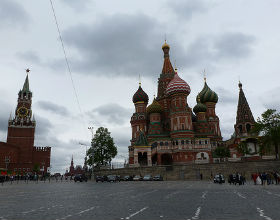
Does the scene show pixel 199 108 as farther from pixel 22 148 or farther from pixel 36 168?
pixel 22 148

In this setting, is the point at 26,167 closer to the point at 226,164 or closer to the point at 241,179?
the point at 226,164

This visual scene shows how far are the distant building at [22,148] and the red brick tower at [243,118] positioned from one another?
63.1 m

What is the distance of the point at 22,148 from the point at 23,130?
6.87 metres

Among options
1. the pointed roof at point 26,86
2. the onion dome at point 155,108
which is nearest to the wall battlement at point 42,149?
the pointed roof at point 26,86

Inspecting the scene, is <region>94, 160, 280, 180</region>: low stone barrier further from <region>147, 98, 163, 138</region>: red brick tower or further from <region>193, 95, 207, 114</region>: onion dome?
<region>193, 95, 207, 114</region>: onion dome

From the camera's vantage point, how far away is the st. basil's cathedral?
5972cm

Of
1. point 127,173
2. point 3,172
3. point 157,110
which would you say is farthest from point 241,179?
point 3,172

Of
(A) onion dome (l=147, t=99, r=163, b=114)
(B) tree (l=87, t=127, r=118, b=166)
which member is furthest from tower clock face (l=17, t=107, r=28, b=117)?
(A) onion dome (l=147, t=99, r=163, b=114)

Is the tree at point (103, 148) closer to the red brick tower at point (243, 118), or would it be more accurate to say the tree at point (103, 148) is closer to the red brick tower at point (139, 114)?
the red brick tower at point (139, 114)

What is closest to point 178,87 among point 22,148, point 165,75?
point 165,75

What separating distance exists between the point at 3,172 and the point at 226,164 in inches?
2756

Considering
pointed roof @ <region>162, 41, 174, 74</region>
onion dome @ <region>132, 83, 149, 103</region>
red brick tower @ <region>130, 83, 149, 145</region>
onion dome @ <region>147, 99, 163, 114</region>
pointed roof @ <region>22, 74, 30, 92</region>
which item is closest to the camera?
onion dome @ <region>147, 99, 163, 114</region>

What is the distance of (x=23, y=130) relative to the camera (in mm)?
94625

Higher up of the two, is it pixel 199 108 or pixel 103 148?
pixel 199 108
